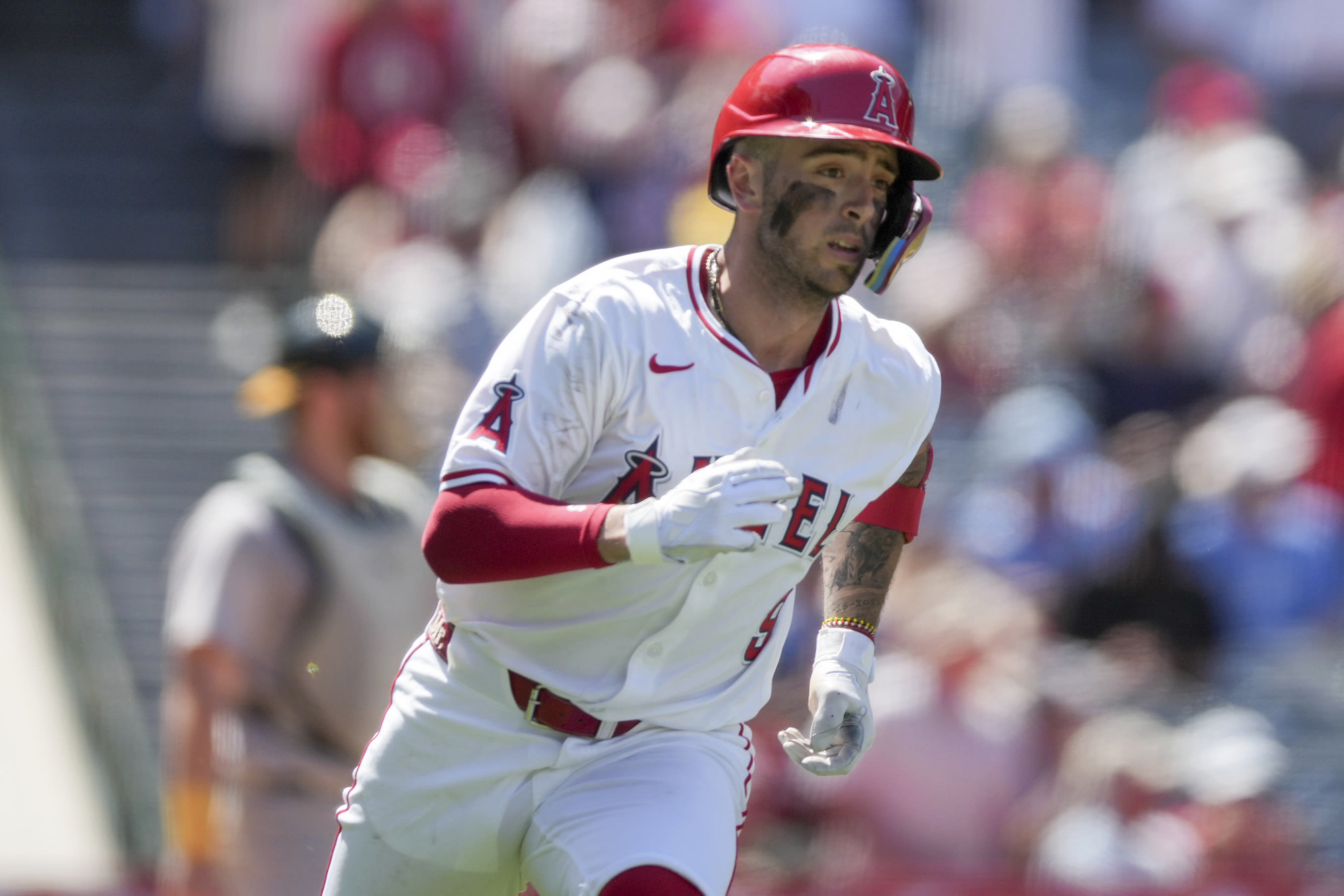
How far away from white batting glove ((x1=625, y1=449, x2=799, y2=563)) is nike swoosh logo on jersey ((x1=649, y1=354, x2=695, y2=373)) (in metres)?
0.34

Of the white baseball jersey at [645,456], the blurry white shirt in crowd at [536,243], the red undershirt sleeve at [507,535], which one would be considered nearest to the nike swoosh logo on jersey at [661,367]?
the white baseball jersey at [645,456]

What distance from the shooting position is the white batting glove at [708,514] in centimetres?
260

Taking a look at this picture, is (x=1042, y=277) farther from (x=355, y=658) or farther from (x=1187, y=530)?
(x=355, y=658)

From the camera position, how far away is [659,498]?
2.77 m

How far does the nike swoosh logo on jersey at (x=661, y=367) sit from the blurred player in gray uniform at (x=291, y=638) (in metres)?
1.36

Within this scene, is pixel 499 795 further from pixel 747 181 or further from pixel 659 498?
pixel 747 181

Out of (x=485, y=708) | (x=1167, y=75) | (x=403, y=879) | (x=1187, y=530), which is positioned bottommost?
(x=403, y=879)

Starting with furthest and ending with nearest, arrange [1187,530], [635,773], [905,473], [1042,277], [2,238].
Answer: [2,238] → [1042,277] → [1187,530] → [905,473] → [635,773]

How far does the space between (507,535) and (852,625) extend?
854 millimetres

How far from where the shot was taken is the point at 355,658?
4.05 metres

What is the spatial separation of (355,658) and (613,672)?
1.21 meters

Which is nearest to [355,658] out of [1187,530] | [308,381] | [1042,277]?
[308,381]

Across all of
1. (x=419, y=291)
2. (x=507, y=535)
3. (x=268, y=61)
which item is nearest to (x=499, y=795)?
(x=507, y=535)

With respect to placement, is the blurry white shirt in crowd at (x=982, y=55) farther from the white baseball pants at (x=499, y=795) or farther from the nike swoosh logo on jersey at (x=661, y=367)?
the white baseball pants at (x=499, y=795)
